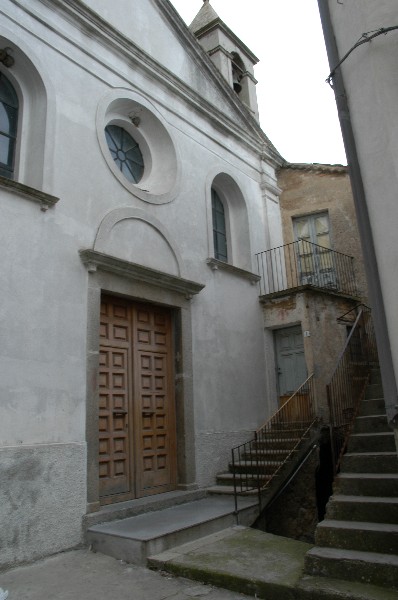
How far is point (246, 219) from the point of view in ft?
34.4

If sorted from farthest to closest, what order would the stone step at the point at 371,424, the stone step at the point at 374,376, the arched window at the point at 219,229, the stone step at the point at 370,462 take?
the arched window at the point at 219,229 → the stone step at the point at 374,376 → the stone step at the point at 371,424 → the stone step at the point at 370,462

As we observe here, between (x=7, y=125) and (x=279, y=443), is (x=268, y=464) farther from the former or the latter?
(x=7, y=125)

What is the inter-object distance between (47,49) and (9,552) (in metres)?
6.45

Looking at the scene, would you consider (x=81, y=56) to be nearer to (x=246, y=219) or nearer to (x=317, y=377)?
(x=246, y=219)

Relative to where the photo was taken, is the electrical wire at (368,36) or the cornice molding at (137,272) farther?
the cornice molding at (137,272)

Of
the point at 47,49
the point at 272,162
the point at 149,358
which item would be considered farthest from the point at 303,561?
the point at 272,162

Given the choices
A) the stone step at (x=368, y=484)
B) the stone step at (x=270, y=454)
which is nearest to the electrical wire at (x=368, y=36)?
the stone step at (x=368, y=484)

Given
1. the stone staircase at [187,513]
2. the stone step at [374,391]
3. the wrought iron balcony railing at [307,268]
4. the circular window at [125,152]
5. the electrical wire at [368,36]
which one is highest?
the circular window at [125,152]

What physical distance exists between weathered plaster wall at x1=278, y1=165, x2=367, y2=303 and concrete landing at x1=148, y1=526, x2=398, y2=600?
7.06 m

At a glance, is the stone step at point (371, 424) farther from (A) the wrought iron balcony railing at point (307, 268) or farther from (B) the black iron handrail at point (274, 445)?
(A) the wrought iron balcony railing at point (307, 268)

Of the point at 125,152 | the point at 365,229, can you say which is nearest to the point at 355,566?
the point at 365,229

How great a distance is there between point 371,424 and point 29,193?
17.5ft

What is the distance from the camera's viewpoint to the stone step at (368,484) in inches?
197

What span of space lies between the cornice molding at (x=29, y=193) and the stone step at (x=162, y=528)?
3.98 m
